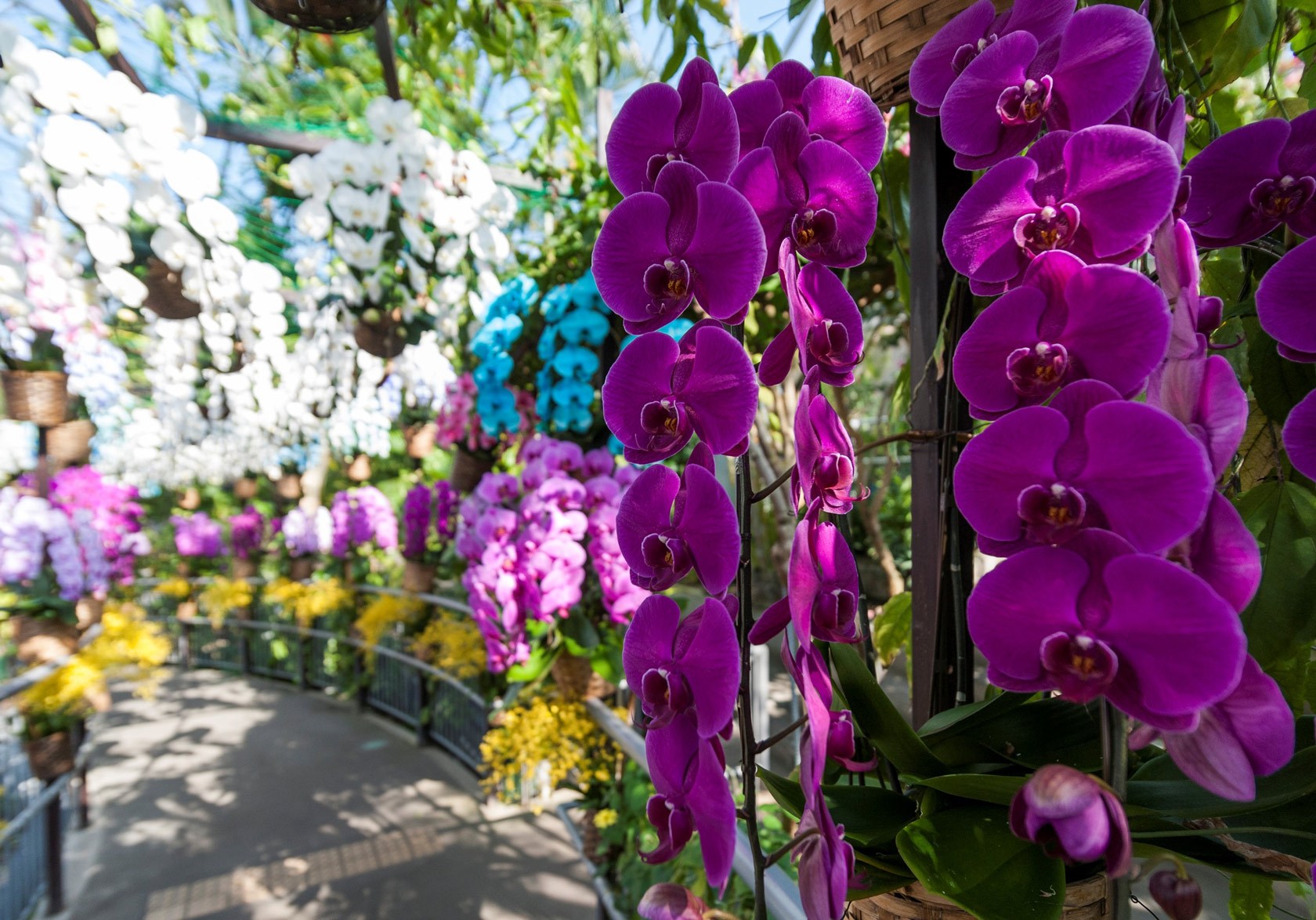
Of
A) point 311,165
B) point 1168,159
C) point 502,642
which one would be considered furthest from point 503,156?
point 1168,159

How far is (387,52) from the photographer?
5.15ft

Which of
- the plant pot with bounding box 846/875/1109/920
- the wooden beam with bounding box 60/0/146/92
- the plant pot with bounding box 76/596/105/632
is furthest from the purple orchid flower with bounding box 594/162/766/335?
the plant pot with bounding box 76/596/105/632

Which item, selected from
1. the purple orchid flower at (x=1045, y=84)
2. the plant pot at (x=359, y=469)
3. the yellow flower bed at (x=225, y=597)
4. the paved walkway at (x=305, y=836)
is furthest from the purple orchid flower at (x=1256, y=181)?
the yellow flower bed at (x=225, y=597)

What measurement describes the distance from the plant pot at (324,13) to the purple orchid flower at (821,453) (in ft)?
3.75

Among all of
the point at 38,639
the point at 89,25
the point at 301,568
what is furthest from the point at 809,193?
the point at 301,568

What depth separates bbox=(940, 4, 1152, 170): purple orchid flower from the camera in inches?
11.8

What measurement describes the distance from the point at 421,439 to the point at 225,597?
13.1ft

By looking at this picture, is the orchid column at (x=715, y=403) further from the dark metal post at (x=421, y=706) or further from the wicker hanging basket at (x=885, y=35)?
the dark metal post at (x=421, y=706)

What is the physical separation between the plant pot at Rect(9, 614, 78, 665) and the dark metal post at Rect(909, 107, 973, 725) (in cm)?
369

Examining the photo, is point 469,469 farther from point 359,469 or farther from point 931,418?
point 359,469

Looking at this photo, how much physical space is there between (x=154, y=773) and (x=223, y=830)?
1.18 meters

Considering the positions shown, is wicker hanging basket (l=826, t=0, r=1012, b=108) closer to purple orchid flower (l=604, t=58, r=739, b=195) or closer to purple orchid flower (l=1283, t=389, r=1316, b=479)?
purple orchid flower (l=604, t=58, r=739, b=195)

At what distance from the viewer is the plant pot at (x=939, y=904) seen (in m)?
0.38

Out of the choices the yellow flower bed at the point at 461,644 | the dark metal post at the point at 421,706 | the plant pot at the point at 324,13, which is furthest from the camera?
the dark metal post at the point at 421,706
